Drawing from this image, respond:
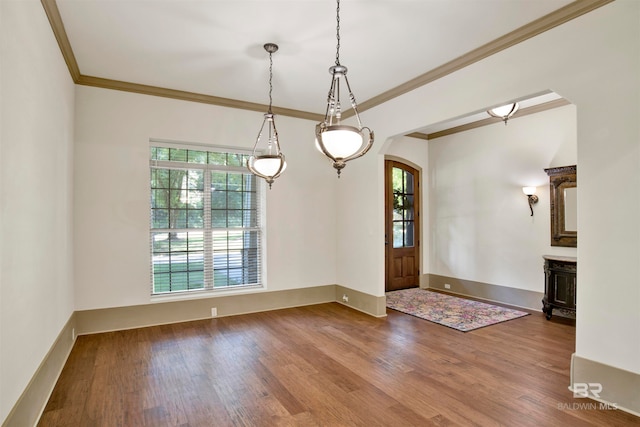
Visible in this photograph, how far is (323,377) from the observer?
10.6 feet

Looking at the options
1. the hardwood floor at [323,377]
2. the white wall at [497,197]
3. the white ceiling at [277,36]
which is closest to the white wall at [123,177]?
the white ceiling at [277,36]

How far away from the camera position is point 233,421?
2.54 m

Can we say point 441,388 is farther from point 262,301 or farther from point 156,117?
point 156,117

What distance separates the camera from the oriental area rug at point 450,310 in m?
4.85

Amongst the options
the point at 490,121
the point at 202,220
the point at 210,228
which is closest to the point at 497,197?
the point at 490,121

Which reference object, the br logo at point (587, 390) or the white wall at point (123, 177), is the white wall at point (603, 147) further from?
the white wall at point (123, 177)

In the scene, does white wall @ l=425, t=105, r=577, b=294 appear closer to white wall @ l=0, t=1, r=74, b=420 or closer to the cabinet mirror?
the cabinet mirror

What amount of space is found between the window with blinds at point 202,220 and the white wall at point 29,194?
142 cm

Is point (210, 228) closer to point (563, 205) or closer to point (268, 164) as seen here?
point (268, 164)

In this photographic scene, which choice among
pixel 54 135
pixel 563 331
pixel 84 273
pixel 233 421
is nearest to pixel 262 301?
pixel 84 273

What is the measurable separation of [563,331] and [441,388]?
2.49m

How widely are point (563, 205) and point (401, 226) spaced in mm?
2848

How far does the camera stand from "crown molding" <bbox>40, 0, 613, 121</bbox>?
2910 millimetres

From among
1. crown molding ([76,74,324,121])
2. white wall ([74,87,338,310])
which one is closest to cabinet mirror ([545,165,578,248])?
crown molding ([76,74,324,121])
